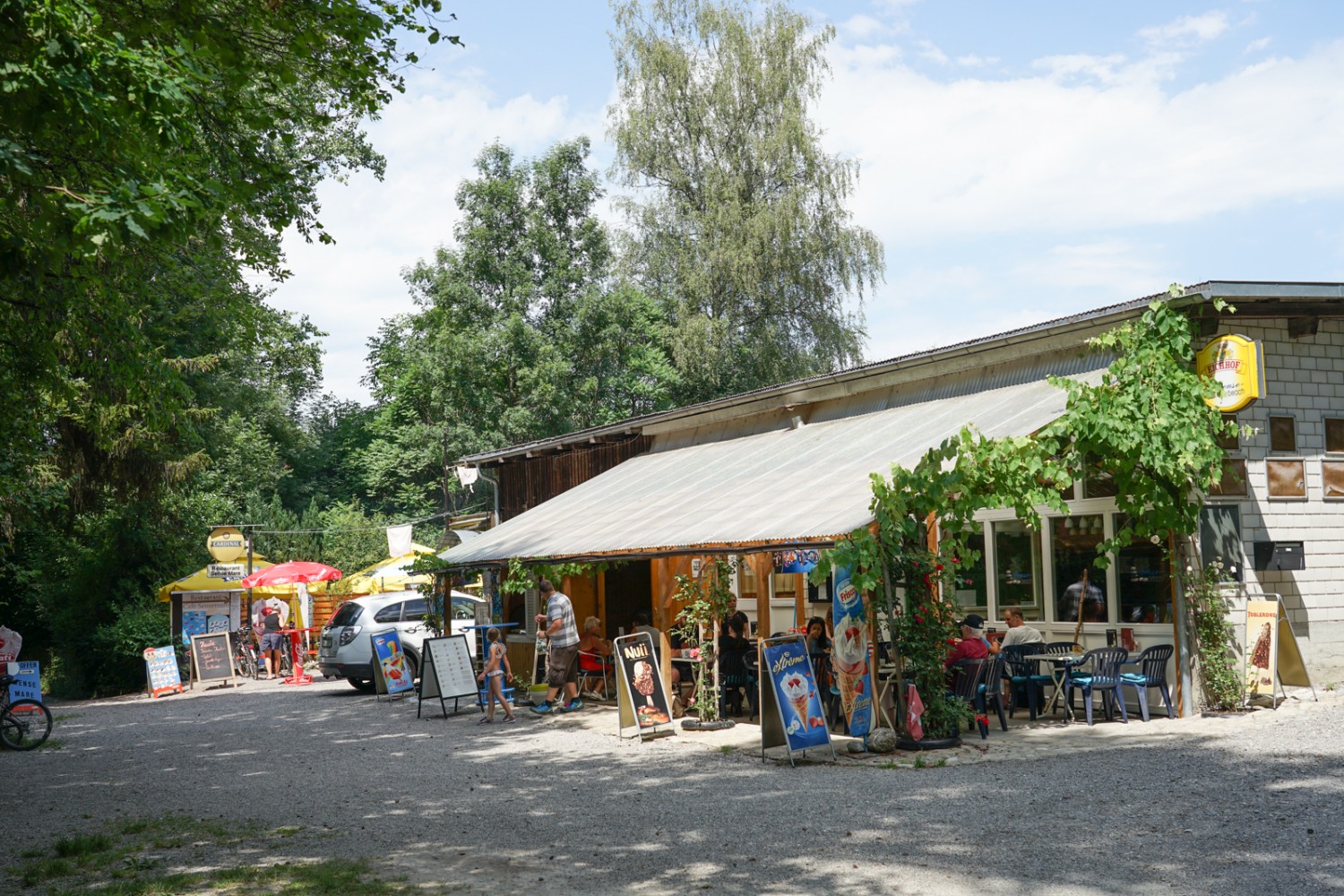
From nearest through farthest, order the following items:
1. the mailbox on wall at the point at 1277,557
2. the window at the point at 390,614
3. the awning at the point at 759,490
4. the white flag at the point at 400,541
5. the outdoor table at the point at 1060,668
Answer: the awning at the point at 759,490 < the outdoor table at the point at 1060,668 < the mailbox on wall at the point at 1277,557 < the window at the point at 390,614 < the white flag at the point at 400,541

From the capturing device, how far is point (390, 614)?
20.5 m

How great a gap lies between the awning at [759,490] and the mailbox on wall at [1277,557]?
262cm

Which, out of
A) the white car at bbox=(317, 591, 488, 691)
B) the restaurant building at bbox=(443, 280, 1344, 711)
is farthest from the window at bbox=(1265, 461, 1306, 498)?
the white car at bbox=(317, 591, 488, 691)

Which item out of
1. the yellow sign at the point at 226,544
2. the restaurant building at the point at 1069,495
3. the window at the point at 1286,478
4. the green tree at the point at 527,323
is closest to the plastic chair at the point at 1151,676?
the restaurant building at the point at 1069,495

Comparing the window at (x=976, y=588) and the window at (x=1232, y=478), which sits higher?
the window at (x=1232, y=478)

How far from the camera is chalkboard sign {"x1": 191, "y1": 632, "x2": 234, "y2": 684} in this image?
22.6 m

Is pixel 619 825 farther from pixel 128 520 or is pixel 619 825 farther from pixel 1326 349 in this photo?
pixel 128 520

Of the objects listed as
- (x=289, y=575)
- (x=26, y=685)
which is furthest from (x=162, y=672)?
(x=26, y=685)

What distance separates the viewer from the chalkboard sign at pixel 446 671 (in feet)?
51.7

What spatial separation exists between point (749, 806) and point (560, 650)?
6.80 m

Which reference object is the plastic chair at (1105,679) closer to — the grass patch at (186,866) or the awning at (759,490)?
the awning at (759,490)

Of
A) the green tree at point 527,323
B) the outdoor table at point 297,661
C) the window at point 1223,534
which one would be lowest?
the outdoor table at point 297,661

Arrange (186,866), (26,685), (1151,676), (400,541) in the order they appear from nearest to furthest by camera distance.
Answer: (186,866)
(1151,676)
(26,685)
(400,541)

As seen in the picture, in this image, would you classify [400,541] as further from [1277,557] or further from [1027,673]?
[1277,557]
